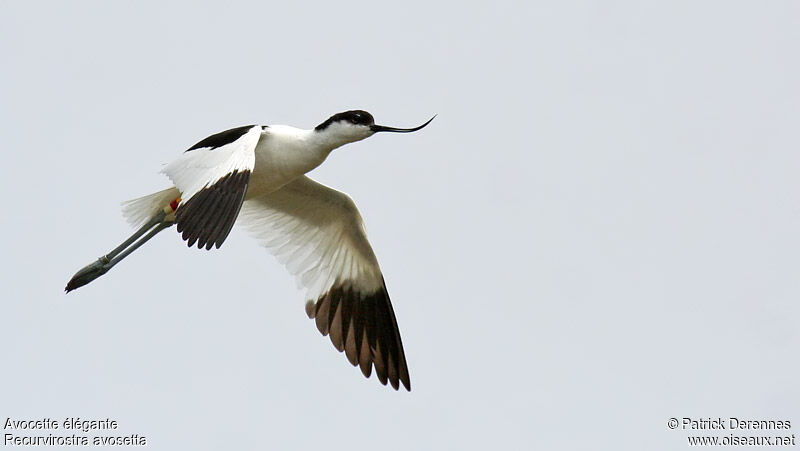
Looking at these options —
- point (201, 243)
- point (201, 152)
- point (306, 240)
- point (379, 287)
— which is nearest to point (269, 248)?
point (306, 240)

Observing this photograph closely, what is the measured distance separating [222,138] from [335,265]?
9.03 ft

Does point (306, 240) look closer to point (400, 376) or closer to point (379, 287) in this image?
point (379, 287)

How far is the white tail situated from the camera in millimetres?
13508

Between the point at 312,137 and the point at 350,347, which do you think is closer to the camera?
the point at 312,137

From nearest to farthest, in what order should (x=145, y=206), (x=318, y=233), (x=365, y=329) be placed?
1. (x=145, y=206)
2. (x=365, y=329)
3. (x=318, y=233)

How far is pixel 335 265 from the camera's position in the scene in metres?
14.3

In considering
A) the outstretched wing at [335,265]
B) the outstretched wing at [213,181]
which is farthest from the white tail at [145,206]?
the outstretched wing at [213,181]

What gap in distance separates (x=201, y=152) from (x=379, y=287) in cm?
326

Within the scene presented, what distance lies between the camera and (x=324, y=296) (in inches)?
560

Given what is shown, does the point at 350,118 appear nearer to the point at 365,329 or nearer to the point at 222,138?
the point at 222,138

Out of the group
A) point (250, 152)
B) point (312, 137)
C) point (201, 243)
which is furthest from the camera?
point (312, 137)

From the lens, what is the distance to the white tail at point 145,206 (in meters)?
13.5

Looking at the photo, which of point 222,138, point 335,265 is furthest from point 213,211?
point 335,265

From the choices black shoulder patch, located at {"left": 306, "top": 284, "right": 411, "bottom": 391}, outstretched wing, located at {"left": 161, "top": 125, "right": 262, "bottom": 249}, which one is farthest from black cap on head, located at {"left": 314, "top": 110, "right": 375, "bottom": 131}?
black shoulder patch, located at {"left": 306, "top": 284, "right": 411, "bottom": 391}
